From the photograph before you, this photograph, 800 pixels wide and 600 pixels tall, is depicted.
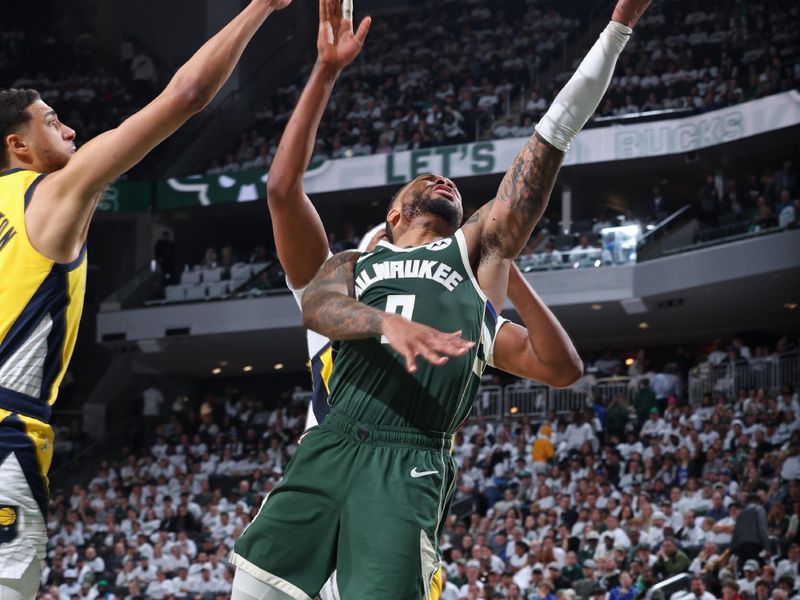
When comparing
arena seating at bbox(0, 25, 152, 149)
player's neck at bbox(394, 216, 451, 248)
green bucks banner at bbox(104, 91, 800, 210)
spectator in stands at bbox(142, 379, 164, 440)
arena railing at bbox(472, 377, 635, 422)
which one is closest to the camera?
player's neck at bbox(394, 216, 451, 248)

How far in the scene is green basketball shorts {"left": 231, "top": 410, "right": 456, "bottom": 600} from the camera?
12.4 feet

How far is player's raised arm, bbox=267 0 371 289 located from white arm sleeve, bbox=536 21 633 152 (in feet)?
2.28

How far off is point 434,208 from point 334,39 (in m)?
0.69

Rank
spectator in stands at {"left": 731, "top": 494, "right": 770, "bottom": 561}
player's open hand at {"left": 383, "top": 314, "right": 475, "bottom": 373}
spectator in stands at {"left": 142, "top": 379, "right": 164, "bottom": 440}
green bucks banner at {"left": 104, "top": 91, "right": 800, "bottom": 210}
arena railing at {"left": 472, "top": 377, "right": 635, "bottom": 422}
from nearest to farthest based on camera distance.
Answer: player's open hand at {"left": 383, "top": 314, "right": 475, "bottom": 373} → spectator in stands at {"left": 731, "top": 494, "right": 770, "bottom": 561} → arena railing at {"left": 472, "top": 377, "right": 635, "bottom": 422} → green bucks banner at {"left": 104, "top": 91, "right": 800, "bottom": 210} → spectator in stands at {"left": 142, "top": 379, "right": 164, "bottom": 440}

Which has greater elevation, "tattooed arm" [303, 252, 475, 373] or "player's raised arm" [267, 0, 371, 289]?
"player's raised arm" [267, 0, 371, 289]

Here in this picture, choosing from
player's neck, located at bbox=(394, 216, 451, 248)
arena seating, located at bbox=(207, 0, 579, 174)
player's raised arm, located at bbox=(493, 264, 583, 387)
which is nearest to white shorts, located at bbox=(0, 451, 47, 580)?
player's neck, located at bbox=(394, 216, 451, 248)

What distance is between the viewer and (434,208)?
4.30 m

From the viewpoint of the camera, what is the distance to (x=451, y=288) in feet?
13.2

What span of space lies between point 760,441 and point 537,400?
6.48 m

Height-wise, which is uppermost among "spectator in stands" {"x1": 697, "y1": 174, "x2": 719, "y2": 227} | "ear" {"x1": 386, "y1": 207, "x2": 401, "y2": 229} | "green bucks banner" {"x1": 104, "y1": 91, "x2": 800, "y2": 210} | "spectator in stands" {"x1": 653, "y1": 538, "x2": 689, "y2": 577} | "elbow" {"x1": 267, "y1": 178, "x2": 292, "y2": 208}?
"green bucks banner" {"x1": 104, "y1": 91, "x2": 800, "y2": 210}

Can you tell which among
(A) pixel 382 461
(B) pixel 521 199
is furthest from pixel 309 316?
(B) pixel 521 199

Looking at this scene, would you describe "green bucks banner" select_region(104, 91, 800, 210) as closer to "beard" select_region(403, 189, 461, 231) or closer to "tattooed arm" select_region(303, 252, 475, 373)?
"beard" select_region(403, 189, 461, 231)

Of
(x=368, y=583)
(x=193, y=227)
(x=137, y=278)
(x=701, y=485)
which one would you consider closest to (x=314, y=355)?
(x=368, y=583)

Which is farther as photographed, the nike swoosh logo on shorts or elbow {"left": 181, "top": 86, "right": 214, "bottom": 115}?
the nike swoosh logo on shorts
